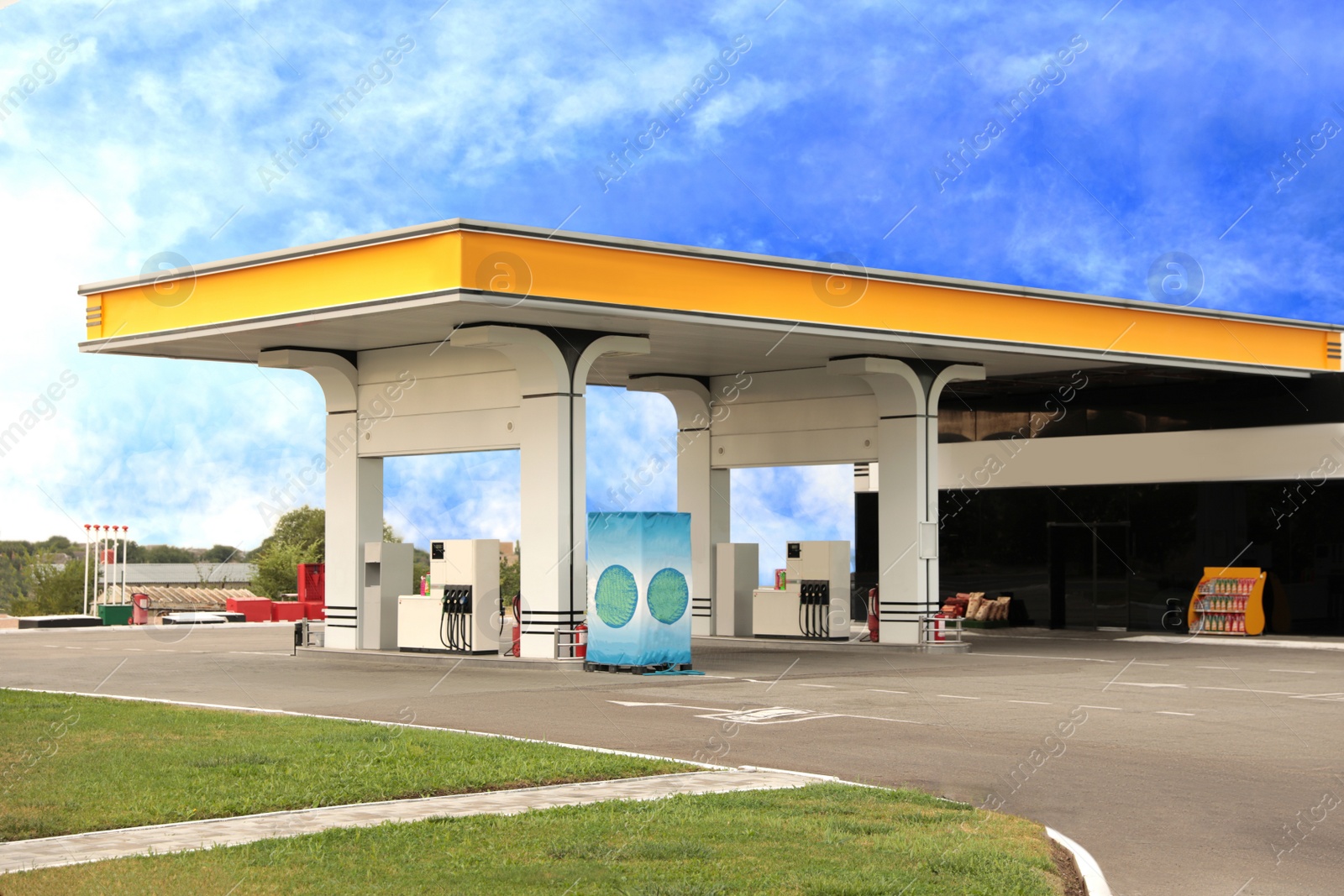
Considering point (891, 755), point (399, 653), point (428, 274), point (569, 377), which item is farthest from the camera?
point (399, 653)

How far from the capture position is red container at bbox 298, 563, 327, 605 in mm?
44500

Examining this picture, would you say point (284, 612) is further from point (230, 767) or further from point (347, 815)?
point (347, 815)

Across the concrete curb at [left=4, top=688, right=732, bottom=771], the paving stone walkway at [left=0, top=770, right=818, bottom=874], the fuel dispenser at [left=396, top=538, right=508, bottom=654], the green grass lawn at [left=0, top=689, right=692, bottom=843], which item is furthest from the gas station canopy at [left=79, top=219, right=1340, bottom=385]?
the paving stone walkway at [left=0, top=770, right=818, bottom=874]

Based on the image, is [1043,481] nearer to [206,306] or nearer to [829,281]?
[829,281]

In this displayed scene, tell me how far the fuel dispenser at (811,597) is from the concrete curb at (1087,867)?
19137 mm

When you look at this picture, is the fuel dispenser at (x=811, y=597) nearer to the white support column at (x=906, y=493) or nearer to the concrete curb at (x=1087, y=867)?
the white support column at (x=906, y=493)

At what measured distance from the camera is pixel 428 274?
1969 centimetres

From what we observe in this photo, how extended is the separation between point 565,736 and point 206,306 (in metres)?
12.1

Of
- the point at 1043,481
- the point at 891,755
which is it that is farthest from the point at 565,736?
the point at 1043,481

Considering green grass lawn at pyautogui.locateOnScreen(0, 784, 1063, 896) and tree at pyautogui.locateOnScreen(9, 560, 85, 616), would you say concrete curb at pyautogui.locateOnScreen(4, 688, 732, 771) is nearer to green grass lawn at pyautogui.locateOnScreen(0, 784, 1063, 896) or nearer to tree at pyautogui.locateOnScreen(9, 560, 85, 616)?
green grass lawn at pyautogui.locateOnScreen(0, 784, 1063, 896)

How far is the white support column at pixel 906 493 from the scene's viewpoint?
1069 inches

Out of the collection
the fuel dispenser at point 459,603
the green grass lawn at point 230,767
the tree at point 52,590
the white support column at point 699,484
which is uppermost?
the white support column at point 699,484

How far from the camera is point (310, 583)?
155ft

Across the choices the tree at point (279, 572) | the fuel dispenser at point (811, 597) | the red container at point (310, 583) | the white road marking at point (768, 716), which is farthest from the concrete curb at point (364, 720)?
the tree at point (279, 572)
